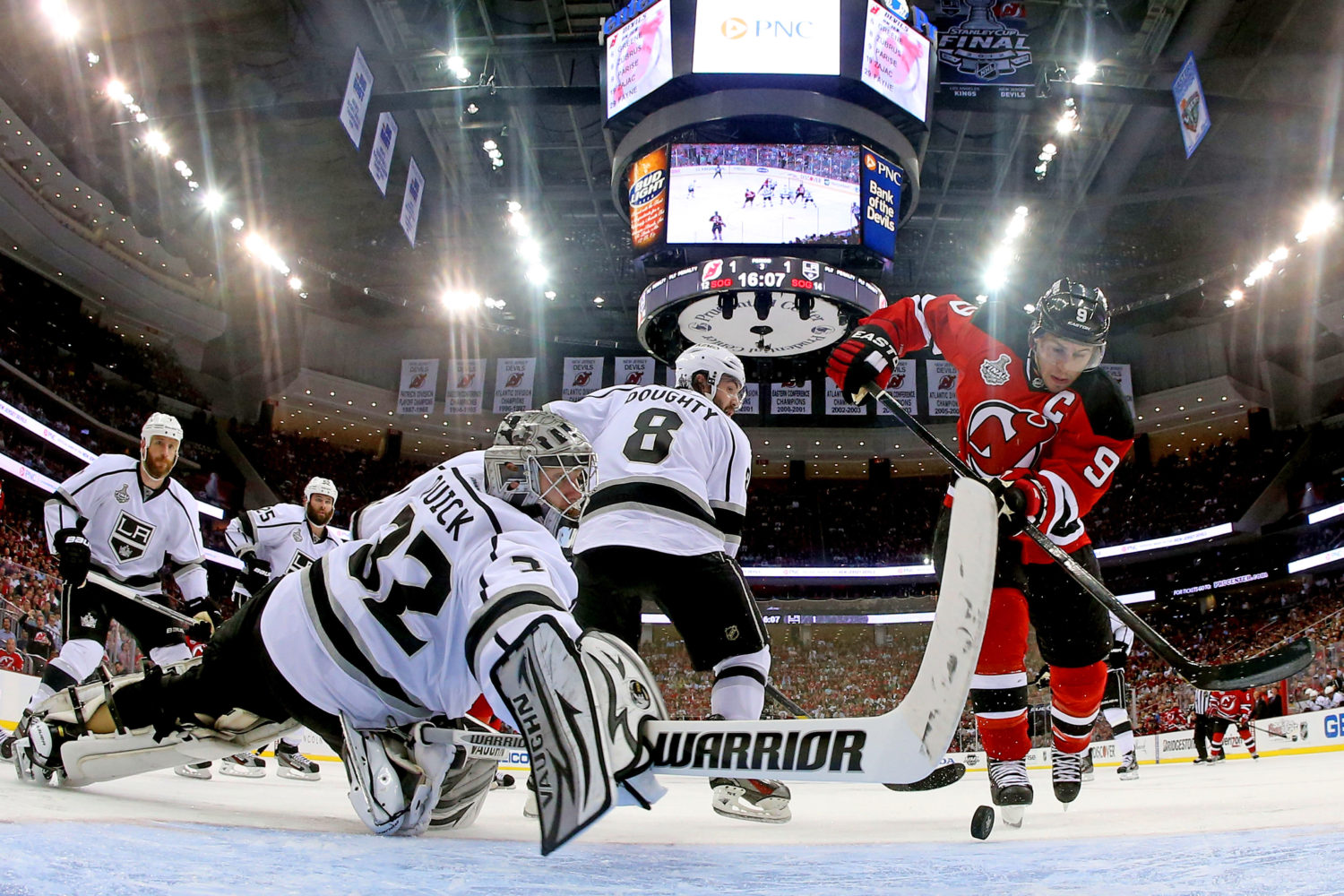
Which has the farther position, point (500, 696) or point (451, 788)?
point (451, 788)

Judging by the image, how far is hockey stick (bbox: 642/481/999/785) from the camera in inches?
56.1

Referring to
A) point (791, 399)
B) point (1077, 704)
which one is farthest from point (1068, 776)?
point (791, 399)

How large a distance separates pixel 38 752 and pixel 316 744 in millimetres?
6549

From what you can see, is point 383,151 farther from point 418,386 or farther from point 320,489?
point 418,386

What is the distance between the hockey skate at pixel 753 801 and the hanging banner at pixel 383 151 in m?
10.8

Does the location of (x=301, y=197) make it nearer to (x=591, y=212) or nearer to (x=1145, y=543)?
(x=591, y=212)

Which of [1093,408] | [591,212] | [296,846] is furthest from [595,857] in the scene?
[591,212]

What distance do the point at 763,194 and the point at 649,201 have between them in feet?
4.89

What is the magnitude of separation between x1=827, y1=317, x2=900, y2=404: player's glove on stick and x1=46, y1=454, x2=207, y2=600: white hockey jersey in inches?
134

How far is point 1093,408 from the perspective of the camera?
3074 millimetres

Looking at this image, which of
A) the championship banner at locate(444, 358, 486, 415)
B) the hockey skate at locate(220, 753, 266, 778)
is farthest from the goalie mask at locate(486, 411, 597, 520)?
the championship banner at locate(444, 358, 486, 415)

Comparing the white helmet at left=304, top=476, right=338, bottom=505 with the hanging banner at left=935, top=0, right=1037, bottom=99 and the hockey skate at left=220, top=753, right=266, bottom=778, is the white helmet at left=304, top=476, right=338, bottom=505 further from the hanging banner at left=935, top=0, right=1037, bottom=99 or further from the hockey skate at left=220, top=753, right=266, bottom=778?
the hanging banner at left=935, top=0, right=1037, bottom=99

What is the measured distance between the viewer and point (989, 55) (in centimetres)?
1264

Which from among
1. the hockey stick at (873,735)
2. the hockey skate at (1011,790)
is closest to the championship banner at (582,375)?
the hockey skate at (1011,790)
